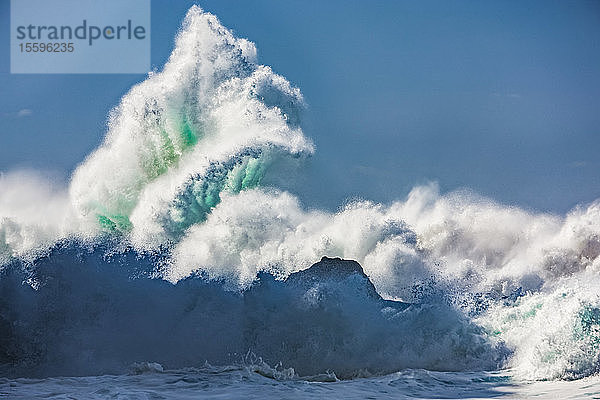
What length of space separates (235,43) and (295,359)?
514 centimetres

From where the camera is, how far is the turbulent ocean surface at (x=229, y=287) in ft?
22.8

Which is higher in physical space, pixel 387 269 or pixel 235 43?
pixel 235 43

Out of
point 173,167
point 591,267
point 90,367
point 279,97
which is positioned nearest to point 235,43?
point 279,97

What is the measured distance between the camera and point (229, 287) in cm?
857

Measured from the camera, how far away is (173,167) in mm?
9555

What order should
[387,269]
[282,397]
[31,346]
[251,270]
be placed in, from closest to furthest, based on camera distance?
[282,397] < [31,346] < [251,270] < [387,269]

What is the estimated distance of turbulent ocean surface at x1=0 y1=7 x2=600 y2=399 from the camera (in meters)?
6.94

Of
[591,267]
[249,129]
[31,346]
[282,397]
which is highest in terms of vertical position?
[249,129]

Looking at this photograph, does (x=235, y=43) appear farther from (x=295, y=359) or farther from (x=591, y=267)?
(x=591, y=267)

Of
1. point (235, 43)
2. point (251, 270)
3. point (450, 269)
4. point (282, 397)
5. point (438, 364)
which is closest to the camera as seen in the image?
point (282, 397)

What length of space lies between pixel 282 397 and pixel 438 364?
2.67m

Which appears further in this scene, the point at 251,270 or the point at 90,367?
the point at 251,270

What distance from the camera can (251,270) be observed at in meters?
8.88

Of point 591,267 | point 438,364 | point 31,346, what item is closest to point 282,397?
point 438,364
